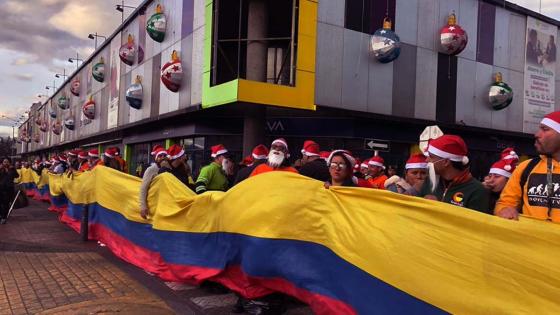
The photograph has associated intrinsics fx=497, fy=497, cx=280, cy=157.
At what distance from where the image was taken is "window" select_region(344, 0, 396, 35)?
1577 cm

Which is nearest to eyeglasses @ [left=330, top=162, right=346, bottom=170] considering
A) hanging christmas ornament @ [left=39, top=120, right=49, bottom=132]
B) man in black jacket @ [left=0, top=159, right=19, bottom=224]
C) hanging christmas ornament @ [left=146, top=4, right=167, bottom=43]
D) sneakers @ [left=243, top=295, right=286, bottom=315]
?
sneakers @ [left=243, top=295, right=286, bottom=315]

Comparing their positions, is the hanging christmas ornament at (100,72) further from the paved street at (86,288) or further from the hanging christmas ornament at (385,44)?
the paved street at (86,288)

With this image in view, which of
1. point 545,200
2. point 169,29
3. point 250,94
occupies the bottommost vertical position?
point 545,200

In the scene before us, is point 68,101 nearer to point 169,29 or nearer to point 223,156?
point 169,29

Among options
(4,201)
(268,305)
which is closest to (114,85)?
(4,201)

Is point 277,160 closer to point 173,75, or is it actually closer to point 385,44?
point 385,44

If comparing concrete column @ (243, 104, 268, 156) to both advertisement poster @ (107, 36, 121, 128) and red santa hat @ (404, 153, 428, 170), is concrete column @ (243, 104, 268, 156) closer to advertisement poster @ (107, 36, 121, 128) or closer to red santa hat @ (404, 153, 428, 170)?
red santa hat @ (404, 153, 428, 170)

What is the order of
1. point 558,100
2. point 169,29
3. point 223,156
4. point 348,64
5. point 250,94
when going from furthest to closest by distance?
point 558,100
point 169,29
point 348,64
point 250,94
point 223,156

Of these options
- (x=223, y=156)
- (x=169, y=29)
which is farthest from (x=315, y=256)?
(x=169, y=29)

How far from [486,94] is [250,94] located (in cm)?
1100

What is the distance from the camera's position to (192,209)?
237 inches

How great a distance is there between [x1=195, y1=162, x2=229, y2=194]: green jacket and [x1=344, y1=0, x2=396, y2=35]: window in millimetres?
9429

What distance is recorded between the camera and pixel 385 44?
51.5 feet

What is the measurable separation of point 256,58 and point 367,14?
3.97 metres
